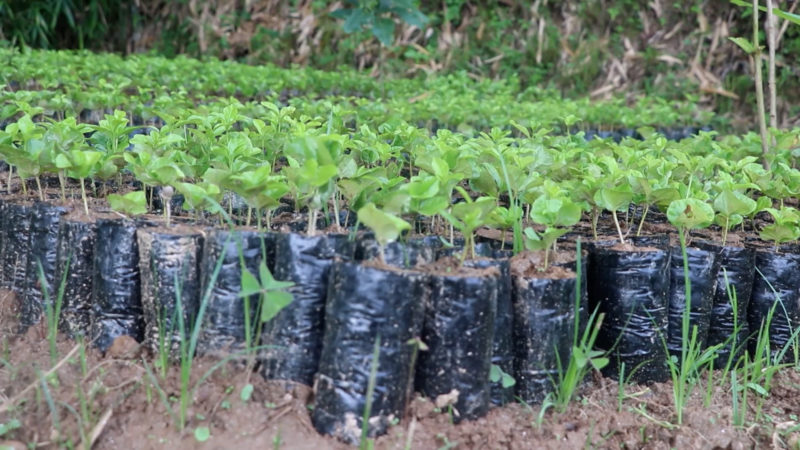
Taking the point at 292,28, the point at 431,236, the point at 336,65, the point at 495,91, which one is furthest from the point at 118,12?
the point at 431,236

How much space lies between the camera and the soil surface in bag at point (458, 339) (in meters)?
1.61

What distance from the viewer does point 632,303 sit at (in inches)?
77.9

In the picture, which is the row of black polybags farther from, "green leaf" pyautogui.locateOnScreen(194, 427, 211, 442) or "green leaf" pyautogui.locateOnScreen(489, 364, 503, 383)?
"green leaf" pyautogui.locateOnScreen(194, 427, 211, 442)

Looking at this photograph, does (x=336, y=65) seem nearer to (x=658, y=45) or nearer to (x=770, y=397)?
(x=658, y=45)

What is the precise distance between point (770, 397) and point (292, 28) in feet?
26.2

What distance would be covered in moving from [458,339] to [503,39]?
24.0 ft

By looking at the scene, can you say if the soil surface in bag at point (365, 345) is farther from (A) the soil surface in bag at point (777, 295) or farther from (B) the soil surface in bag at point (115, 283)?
(A) the soil surface in bag at point (777, 295)

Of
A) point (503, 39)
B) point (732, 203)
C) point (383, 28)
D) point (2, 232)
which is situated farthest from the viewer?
point (503, 39)

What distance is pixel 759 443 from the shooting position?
185 cm

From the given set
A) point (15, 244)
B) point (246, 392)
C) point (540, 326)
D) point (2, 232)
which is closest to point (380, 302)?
point (246, 392)

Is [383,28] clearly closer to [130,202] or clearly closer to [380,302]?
[130,202]

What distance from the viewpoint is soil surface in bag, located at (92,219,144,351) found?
188cm

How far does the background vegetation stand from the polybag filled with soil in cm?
520

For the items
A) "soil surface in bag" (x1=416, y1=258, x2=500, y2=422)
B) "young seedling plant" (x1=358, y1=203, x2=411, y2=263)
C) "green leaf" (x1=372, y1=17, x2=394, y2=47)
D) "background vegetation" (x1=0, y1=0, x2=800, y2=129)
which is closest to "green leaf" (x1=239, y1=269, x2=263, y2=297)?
"young seedling plant" (x1=358, y1=203, x2=411, y2=263)
